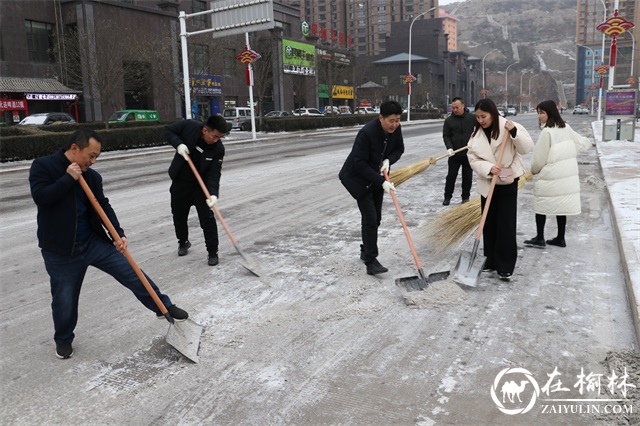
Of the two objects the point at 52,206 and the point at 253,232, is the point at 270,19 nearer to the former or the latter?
the point at 253,232

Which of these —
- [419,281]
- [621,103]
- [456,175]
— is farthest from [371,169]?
[621,103]

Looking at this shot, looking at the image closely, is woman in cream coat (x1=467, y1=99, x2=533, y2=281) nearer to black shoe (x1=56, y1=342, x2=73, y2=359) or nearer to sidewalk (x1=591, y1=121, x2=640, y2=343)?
sidewalk (x1=591, y1=121, x2=640, y2=343)

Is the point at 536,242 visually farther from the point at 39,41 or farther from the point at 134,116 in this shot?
the point at 39,41

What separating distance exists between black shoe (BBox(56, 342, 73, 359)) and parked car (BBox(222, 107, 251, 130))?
32.7 meters

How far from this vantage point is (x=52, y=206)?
3.43 meters

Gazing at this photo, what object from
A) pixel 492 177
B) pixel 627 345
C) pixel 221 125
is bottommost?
pixel 627 345

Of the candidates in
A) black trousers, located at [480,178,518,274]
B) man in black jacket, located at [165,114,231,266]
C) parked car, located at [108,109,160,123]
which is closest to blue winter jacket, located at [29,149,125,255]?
man in black jacket, located at [165,114,231,266]

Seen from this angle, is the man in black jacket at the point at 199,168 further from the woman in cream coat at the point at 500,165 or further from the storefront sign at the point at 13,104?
the storefront sign at the point at 13,104

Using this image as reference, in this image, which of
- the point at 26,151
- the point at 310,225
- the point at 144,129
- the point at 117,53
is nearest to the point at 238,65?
the point at 117,53

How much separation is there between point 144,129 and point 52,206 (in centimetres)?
2010

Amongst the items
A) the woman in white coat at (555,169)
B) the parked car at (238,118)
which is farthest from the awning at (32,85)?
the woman in white coat at (555,169)

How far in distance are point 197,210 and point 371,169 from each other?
6.44ft

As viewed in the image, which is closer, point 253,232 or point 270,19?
point 253,232

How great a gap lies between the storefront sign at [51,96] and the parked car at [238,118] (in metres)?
9.86
